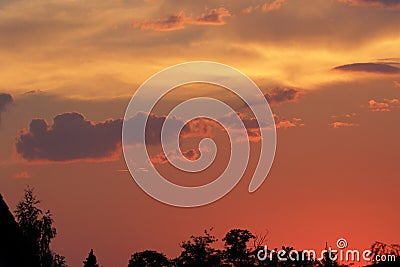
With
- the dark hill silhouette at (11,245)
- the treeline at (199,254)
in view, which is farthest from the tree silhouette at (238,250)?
the dark hill silhouette at (11,245)

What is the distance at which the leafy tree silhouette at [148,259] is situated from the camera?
16168cm

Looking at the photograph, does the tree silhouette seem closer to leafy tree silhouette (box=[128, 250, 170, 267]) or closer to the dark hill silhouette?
leafy tree silhouette (box=[128, 250, 170, 267])

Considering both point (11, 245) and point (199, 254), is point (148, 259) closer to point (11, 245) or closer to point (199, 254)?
point (199, 254)

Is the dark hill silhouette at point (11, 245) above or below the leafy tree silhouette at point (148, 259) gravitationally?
below

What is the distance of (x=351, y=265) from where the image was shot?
424 ft

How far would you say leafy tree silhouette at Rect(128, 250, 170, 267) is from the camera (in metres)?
162

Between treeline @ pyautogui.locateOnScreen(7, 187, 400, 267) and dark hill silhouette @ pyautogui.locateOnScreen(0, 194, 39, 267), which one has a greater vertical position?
treeline @ pyautogui.locateOnScreen(7, 187, 400, 267)

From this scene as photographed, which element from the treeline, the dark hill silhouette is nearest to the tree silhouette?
the treeline

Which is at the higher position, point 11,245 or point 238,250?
point 238,250

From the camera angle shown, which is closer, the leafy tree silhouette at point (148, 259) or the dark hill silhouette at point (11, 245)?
the dark hill silhouette at point (11, 245)

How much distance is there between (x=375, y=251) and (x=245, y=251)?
291ft

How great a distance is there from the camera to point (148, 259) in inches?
6550

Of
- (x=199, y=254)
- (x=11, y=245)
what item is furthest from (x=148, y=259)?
(x=11, y=245)

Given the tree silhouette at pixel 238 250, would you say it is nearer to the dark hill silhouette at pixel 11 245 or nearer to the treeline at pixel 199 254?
the treeline at pixel 199 254
